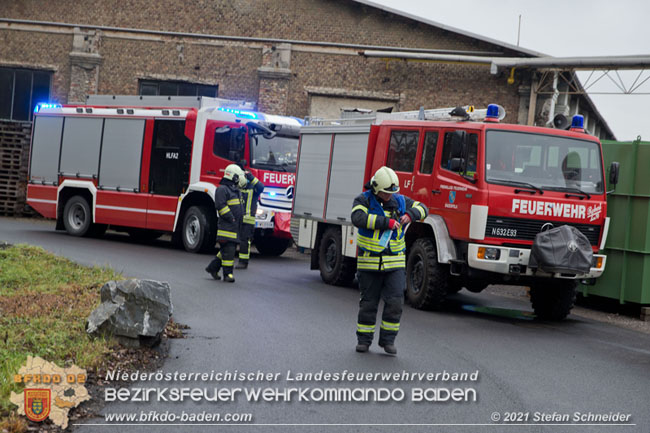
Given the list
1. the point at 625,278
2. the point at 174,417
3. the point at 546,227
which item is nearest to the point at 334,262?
the point at 546,227

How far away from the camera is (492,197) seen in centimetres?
1177

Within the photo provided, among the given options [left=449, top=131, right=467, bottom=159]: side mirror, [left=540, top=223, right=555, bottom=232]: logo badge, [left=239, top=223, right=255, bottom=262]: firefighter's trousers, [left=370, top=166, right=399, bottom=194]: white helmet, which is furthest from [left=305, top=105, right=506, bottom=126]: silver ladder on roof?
[left=370, top=166, right=399, bottom=194]: white helmet

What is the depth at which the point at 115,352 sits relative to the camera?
26.0 ft

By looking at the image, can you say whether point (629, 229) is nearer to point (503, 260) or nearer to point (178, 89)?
point (503, 260)

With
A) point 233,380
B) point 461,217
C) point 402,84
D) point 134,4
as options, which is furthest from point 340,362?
point 134,4

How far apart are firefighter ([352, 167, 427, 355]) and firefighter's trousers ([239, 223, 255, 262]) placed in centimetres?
728

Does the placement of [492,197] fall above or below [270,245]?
above

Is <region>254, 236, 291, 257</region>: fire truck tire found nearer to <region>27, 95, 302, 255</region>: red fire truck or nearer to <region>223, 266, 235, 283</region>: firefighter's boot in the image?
<region>27, 95, 302, 255</region>: red fire truck

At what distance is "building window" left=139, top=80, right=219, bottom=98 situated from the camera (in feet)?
95.1

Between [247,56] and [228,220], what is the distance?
1523 centimetres

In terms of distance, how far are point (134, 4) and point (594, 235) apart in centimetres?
2088

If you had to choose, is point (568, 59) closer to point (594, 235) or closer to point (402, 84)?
point (402, 84)

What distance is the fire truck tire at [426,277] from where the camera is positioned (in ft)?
40.5

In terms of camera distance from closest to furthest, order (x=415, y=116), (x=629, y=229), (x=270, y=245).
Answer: (x=629, y=229) < (x=415, y=116) < (x=270, y=245)
